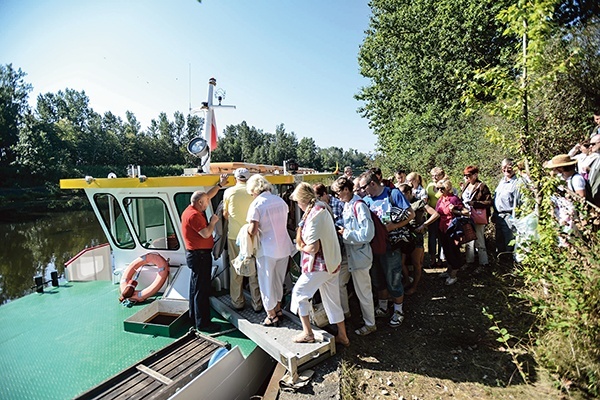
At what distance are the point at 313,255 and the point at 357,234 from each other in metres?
0.60

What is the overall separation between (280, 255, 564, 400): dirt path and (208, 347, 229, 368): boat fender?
0.83 metres

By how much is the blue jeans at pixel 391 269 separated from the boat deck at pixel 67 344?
1862 millimetres

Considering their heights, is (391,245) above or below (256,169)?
below

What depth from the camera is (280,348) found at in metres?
3.25

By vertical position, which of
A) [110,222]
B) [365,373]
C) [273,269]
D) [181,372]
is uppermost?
[110,222]

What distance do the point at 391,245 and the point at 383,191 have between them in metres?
0.69

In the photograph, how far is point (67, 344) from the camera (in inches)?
155

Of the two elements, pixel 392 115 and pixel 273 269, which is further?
pixel 392 115

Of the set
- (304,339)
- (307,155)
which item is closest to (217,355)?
(304,339)

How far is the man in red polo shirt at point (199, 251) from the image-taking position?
385 centimetres

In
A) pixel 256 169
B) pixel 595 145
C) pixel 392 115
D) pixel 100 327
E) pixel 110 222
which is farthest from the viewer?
pixel 392 115

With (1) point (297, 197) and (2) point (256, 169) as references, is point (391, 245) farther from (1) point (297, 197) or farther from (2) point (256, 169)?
(2) point (256, 169)

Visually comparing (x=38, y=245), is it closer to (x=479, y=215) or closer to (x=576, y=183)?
(x=479, y=215)

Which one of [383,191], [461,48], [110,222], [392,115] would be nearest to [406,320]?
[383,191]
